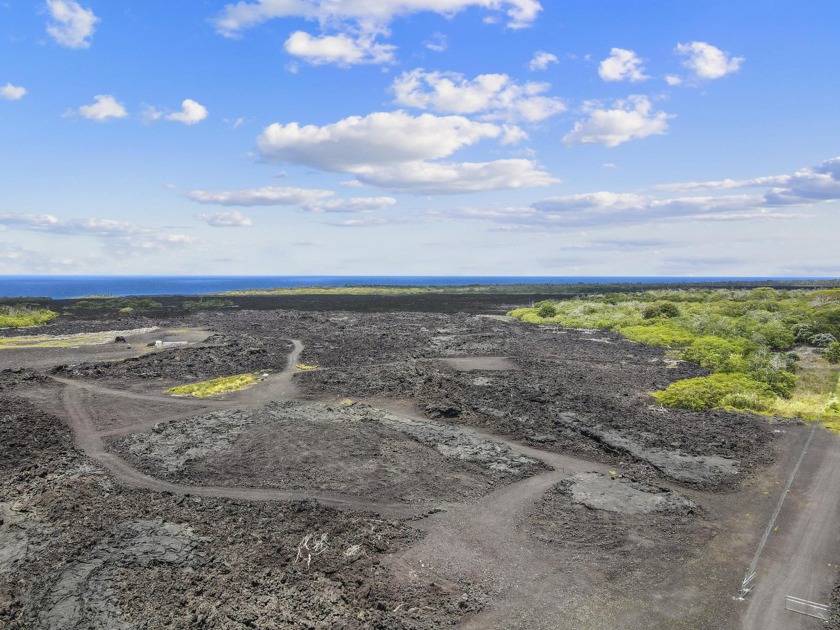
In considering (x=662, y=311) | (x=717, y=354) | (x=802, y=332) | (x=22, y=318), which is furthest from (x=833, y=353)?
(x=22, y=318)

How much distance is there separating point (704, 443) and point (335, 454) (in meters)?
16.8

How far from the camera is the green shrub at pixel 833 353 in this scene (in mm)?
42141

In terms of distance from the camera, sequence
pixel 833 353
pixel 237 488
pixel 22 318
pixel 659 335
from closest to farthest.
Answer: pixel 237 488 → pixel 833 353 → pixel 659 335 → pixel 22 318

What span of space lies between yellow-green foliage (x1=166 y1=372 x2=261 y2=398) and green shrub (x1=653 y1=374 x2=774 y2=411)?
2704 cm

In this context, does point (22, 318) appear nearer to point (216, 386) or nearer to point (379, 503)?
point (216, 386)

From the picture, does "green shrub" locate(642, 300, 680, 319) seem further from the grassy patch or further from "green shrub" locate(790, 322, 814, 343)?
the grassy patch

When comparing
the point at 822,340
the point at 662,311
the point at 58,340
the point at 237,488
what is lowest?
the point at 237,488

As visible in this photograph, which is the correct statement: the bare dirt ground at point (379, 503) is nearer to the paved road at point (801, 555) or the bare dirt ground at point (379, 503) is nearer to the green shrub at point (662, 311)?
the paved road at point (801, 555)

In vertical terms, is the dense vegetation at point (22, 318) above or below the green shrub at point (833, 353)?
above

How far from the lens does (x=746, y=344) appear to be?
1751 inches

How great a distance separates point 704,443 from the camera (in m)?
24.9

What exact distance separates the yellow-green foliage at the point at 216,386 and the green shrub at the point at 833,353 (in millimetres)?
43983

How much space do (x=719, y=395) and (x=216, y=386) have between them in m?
32.0

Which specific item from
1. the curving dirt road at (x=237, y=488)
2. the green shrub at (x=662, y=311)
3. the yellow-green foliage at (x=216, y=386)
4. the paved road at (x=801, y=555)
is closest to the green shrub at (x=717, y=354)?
the paved road at (x=801, y=555)
